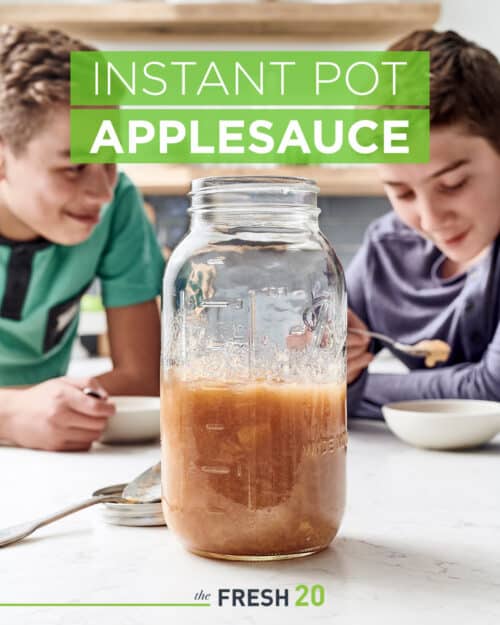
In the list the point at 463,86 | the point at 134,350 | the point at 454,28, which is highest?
the point at 454,28

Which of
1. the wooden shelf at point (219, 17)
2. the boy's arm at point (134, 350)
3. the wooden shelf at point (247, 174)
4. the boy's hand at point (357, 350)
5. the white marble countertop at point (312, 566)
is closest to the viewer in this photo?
the white marble countertop at point (312, 566)

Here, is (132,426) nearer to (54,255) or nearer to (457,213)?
(54,255)

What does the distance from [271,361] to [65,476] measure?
0.39m

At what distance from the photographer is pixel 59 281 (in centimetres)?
149

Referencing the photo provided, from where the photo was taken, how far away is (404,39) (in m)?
1.38

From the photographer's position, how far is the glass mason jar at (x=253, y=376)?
554 mm

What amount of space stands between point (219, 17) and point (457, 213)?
1.65 metres

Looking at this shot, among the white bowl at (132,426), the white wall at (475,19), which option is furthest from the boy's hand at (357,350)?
Result: the white wall at (475,19)

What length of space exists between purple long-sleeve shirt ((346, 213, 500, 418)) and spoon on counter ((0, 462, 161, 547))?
0.57 metres

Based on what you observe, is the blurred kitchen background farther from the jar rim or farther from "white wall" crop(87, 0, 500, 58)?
the jar rim

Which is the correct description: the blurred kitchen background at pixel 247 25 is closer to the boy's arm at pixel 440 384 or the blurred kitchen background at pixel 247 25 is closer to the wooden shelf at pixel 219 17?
the wooden shelf at pixel 219 17

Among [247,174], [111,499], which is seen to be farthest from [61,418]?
[247,174]

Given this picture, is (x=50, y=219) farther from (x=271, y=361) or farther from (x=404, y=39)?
(x=271, y=361)

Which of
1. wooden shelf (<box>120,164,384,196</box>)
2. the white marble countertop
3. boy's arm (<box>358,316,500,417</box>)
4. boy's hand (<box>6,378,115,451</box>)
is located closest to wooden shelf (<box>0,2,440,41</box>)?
wooden shelf (<box>120,164,384,196</box>)
